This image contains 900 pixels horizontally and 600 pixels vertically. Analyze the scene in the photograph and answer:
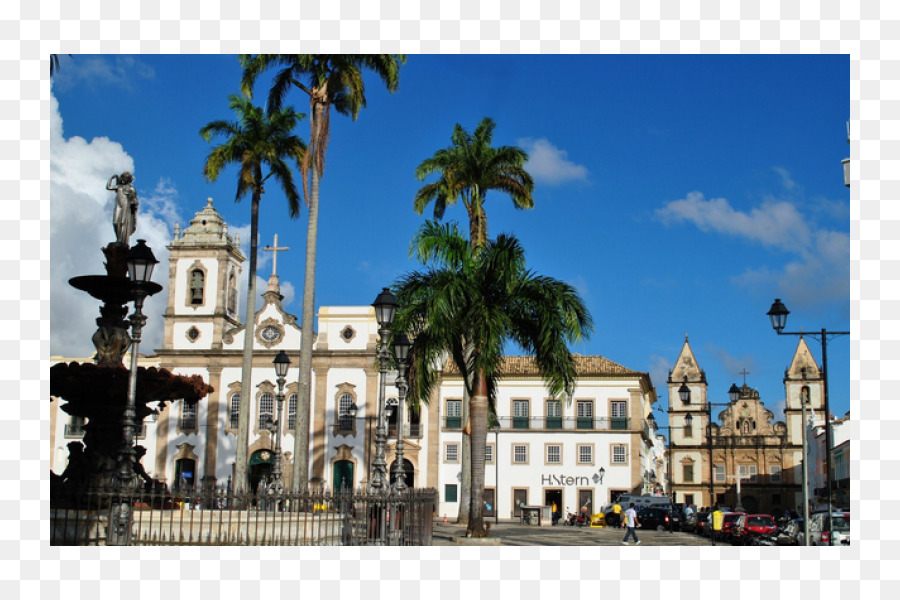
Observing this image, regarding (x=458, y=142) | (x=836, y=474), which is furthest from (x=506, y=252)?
(x=836, y=474)

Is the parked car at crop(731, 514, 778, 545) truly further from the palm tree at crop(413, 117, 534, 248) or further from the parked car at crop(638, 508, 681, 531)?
the palm tree at crop(413, 117, 534, 248)

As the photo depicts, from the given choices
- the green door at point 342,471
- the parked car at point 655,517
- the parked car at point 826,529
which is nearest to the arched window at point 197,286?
the green door at point 342,471

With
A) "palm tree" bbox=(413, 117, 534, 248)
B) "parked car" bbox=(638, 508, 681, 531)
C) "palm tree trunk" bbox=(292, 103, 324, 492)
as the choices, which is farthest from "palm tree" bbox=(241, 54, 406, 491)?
"parked car" bbox=(638, 508, 681, 531)

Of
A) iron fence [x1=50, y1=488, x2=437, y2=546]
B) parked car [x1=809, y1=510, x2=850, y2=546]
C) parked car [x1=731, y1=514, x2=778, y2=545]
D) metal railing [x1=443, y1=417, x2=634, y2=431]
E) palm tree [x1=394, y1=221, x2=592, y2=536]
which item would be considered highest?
palm tree [x1=394, y1=221, x2=592, y2=536]

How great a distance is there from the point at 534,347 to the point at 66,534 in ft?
35.4

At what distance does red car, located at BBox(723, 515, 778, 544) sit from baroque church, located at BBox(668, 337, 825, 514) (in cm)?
6056

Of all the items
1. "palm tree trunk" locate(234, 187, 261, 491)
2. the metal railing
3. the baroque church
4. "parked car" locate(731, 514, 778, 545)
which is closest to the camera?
"parked car" locate(731, 514, 778, 545)

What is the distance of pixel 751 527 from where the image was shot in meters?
28.2

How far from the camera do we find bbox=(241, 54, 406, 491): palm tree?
87.3ft

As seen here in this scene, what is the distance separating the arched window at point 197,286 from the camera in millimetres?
49688

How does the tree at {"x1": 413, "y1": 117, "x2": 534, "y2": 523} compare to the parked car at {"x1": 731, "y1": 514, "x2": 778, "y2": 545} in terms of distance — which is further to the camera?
the tree at {"x1": 413, "y1": 117, "x2": 534, "y2": 523}

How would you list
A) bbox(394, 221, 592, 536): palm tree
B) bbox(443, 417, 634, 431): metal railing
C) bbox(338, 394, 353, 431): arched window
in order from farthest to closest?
bbox(443, 417, 634, 431): metal railing, bbox(338, 394, 353, 431): arched window, bbox(394, 221, 592, 536): palm tree

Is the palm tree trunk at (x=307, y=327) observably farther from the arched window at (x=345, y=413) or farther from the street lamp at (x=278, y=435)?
the arched window at (x=345, y=413)

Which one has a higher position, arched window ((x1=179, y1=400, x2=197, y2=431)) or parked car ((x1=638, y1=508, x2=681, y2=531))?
arched window ((x1=179, y1=400, x2=197, y2=431))
